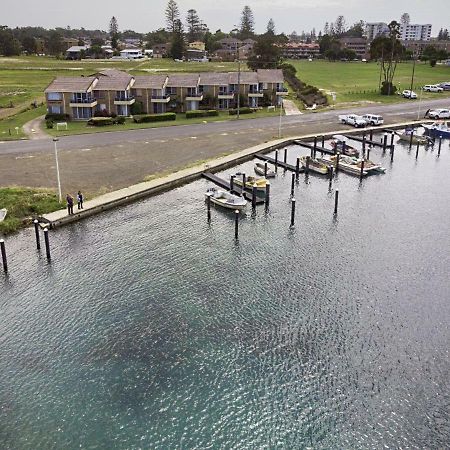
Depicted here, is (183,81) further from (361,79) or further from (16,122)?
(361,79)

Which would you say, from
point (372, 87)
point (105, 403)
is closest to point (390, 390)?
point (105, 403)

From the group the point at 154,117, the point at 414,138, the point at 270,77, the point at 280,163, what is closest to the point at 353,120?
the point at 414,138

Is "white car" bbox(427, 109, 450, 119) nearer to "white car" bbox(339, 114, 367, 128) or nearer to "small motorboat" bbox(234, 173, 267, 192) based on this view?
"white car" bbox(339, 114, 367, 128)

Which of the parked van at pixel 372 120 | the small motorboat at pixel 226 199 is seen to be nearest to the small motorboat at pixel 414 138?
the parked van at pixel 372 120

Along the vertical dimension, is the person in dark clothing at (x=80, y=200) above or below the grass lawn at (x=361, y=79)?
below

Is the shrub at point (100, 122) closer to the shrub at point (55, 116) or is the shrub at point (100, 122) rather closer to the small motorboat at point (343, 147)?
the shrub at point (55, 116)

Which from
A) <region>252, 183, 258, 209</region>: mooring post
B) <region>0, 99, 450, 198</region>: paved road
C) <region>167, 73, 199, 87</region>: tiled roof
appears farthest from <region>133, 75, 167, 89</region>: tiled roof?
<region>252, 183, 258, 209</region>: mooring post
